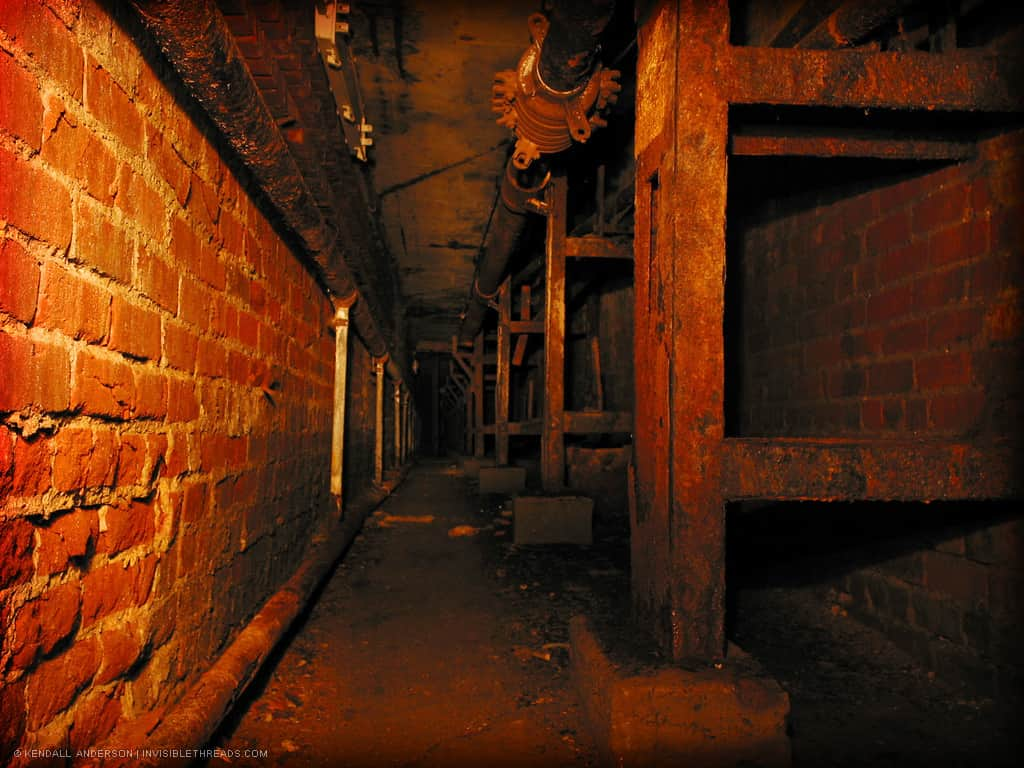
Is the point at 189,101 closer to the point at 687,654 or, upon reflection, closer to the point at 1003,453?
the point at 687,654

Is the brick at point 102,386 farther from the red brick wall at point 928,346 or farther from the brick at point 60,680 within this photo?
the red brick wall at point 928,346

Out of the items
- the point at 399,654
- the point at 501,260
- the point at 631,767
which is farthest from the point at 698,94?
the point at 501,260

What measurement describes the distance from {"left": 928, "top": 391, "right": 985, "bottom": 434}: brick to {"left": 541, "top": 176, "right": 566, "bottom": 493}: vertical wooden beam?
2776mm

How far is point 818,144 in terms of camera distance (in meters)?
2.04

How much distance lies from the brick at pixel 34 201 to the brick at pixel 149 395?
48 cm

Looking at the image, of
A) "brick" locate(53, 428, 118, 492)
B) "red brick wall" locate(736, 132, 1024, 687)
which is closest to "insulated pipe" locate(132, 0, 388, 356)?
"brick" locate(53, 428, 118, 492)

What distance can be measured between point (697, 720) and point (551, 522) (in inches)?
123

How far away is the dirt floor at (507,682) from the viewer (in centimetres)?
202

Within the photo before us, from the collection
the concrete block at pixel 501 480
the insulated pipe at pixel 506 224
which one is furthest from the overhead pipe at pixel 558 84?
the concrete block at pixel 501 480

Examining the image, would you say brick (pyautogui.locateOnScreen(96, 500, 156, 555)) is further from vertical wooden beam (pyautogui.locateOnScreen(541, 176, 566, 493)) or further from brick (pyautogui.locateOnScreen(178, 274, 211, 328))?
vertical wooden beam (pyautogui.locateOnScreen(541, 176, 566, 493))

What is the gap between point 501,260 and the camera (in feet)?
21.1

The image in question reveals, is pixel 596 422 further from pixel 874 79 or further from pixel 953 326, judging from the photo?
pixel 874 79

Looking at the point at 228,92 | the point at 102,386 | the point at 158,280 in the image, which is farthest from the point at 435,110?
the point at 102,386

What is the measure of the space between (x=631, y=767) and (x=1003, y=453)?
1.35 meters
